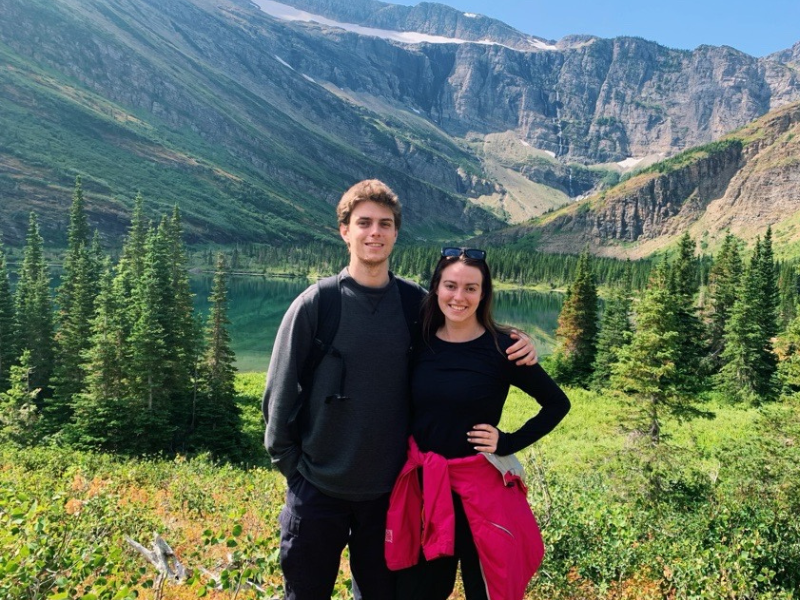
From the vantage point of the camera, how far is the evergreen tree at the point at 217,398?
3077 centimetres

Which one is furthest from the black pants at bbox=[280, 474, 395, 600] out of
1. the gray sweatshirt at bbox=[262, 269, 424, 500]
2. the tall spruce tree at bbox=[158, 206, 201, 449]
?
the tall spruce tree at bbox=[158, 206, 201, 449]

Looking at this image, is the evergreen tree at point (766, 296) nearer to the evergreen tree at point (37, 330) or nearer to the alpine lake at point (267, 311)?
the alpine lake at point (267, 311)

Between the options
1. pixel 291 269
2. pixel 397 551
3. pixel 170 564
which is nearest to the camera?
pixel 397 551

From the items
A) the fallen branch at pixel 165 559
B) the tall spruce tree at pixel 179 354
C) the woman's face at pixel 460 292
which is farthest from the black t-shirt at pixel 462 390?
the tall spruce tree at pixel 179 354

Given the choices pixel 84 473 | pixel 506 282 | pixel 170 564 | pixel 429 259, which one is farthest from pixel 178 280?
→ pixel 506 282

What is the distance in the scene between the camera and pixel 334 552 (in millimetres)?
4316

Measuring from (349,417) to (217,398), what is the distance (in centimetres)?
3086

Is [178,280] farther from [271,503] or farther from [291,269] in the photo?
[291,269]

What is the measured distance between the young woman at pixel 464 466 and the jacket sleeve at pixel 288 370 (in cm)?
98

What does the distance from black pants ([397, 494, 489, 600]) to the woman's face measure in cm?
153

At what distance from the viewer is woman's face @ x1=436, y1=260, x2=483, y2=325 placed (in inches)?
165

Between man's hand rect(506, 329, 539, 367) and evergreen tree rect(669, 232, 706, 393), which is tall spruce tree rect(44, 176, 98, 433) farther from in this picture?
evergreen tree rect(669, 232, 706, 393)

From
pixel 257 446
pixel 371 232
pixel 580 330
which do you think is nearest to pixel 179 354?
pixel 257 446

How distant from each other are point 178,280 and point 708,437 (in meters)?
37.4
